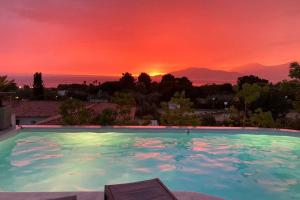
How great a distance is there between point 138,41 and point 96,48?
250 centimetres

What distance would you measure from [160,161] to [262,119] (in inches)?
177

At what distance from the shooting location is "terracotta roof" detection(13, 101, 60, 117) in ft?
88.3

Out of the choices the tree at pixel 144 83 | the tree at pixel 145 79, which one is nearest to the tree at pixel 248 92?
the tree at pixel 144 83

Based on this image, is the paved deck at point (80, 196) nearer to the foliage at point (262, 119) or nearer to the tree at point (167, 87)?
the foliage at point (262, 119)

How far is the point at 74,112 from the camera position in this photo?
10648 millimetres

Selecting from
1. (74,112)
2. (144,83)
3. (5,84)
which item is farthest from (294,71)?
(144,83)

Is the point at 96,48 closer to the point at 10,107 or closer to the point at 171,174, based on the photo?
the point at 10,107

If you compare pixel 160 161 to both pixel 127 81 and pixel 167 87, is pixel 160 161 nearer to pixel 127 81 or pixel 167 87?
pixel 167 87

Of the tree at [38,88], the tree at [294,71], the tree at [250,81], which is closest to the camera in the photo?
the tree at [294,71]

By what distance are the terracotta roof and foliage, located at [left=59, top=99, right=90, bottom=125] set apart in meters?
16.1

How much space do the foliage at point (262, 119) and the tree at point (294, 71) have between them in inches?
76.6

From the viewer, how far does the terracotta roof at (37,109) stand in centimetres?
2690

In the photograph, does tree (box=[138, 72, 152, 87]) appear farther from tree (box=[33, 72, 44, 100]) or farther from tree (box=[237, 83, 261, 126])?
tree (box=[237, 83, 261, 126])

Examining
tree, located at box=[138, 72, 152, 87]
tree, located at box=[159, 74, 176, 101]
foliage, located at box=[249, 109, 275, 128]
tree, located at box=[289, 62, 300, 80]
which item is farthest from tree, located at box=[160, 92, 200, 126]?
tree, located at box=[138, 72, 152, 87]
